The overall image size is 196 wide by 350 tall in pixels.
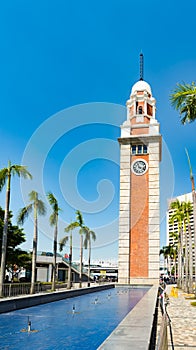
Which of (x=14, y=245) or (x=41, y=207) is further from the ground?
(x=41, y=207)

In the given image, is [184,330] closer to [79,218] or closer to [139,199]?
[79,218]

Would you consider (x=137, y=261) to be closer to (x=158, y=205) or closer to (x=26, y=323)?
(x=158, y=205)

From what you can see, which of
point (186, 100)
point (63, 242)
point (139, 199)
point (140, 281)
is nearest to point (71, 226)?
point (63, 242)

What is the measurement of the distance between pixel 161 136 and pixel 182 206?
1013 centimetres

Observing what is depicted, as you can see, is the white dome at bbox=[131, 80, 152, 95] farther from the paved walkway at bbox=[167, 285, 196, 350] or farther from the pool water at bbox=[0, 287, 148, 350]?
the paved walkway at bbox=[167, 285, 196, 350]

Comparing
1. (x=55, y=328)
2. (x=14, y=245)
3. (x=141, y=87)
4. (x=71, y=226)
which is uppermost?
(x=141, y=87)

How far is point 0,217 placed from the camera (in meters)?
34.1

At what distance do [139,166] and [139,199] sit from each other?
4.70 meters

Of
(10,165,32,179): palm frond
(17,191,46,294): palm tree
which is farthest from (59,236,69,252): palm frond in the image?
(10,165,32,179): palm frond

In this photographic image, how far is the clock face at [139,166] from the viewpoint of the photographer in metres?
52.1

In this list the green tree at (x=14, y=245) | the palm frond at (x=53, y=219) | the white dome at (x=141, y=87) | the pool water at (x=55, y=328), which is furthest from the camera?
the white dome at (x=141, y=87)

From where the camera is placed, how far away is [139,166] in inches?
2064

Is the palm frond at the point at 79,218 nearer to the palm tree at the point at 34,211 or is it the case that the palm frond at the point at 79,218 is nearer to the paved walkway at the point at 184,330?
the palm tree at the point at 34,211

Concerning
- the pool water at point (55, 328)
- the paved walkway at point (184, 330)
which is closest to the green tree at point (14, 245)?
the pool water at point (55, 328)
